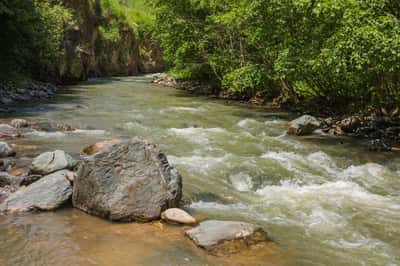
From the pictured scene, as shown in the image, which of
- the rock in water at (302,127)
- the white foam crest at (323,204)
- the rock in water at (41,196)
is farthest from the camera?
the rock in water at (302,127)

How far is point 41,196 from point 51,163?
1204mm

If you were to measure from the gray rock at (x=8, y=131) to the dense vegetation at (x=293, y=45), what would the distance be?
8.17 m

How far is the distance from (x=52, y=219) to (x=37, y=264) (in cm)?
135

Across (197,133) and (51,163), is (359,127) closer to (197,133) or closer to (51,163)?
(197,133)

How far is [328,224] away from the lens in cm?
650

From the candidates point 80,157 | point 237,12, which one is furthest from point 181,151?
point 237,12

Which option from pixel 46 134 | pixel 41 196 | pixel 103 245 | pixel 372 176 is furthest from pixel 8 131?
pixel 372 176

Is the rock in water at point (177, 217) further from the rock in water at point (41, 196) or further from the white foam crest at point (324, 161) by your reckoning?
the white foam crest at point (324, 161)

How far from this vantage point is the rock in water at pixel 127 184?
6074mm

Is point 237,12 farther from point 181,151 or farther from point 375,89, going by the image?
point 181,151

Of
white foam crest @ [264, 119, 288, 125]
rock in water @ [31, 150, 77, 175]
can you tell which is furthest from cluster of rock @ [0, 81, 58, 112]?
white foam crest @ [264, 119, 288, 125]

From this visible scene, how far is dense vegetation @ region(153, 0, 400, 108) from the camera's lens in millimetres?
10008

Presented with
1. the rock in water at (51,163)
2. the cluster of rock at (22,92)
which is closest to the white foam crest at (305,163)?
the rock in water at (51,163)

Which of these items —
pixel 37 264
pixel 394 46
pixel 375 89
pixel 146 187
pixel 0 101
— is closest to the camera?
pixel 37 264
